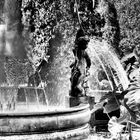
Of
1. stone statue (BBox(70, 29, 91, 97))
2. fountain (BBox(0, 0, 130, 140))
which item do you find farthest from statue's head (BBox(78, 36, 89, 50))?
fountain (BBox(0, 0, 130, 140))

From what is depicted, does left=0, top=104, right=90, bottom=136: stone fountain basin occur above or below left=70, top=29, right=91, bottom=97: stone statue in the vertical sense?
below

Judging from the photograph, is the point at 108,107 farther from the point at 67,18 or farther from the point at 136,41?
the point at 67,18

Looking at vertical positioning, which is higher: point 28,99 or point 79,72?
point 79,72

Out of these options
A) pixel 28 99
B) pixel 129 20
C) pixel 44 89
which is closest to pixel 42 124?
pixel 28 99

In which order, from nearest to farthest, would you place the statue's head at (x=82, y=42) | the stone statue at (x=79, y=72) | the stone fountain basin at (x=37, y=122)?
the stone fountain basin at (x=37, y=122), the statue's head at (x=82, y=42), the stone statue at (x=79, y=72)

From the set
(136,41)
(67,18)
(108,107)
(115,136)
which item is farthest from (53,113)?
(67,18)

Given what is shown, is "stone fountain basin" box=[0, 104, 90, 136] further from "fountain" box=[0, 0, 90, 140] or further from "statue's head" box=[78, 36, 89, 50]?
"statue's head" box=[78, 36, 89, 50]

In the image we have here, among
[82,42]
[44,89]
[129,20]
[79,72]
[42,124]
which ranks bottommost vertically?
[42,124]

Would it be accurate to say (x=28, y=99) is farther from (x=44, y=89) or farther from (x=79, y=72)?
(x=44, y=89)

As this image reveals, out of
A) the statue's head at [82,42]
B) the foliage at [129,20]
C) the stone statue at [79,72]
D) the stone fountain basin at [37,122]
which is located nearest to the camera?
the stone fountain basin at [37,122]

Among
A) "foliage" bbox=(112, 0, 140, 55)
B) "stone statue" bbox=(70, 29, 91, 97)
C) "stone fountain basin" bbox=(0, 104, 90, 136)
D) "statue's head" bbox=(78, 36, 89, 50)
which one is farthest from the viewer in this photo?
"foliage" bbox=(112, 0, 140, 55)

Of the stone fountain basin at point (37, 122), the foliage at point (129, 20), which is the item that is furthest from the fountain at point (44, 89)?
the foliage at point (129, 20)

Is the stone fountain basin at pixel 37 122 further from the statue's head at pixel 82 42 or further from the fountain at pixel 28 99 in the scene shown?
the statue's head at pixel 82 42

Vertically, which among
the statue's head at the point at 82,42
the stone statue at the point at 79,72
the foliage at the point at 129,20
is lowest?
the stone statue at the point at 79,72
